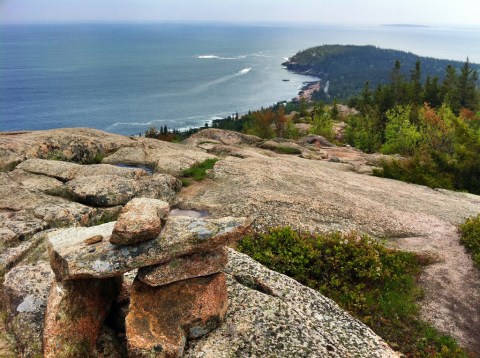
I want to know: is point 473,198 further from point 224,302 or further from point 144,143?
point 144,143

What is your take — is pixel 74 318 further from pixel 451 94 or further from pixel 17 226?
pixel 451 94

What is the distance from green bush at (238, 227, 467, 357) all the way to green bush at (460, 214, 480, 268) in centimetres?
336

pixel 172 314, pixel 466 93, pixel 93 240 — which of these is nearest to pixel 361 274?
pixel 172 314

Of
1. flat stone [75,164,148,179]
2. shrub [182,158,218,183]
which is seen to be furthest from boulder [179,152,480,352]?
flat stone [75,164,148,179]

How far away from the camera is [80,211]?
20.6 m

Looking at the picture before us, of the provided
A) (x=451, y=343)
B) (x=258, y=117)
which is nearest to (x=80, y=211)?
(x=451, y=343)

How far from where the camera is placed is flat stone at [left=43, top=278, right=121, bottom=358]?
10617 millimetres

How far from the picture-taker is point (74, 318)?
434 inches

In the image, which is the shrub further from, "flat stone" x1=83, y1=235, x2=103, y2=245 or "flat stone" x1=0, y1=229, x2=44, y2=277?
"flat stone" x1=83, y1=235, x2=103, y2=245

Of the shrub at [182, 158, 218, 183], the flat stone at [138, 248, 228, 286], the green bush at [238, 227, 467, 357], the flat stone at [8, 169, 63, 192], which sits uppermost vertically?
the flat stone at [138, 248, 228, 286]

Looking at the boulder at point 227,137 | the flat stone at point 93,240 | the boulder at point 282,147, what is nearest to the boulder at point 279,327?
the flat stone at point 93,240

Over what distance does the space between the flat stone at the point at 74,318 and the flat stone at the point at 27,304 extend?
2.27 ft

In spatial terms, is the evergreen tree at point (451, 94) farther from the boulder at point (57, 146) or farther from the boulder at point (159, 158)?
the boulder at point (57, 146)

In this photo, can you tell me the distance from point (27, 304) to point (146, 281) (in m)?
4.52
